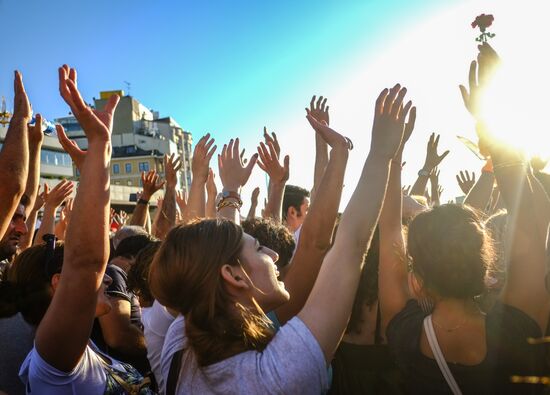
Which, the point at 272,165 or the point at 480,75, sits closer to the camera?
the point at 480,75

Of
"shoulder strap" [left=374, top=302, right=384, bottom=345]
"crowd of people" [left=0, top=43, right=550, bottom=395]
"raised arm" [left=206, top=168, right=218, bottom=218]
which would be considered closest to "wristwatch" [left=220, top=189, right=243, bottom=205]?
"raised arm" [left=206, top=168, right=218, bottom=218]

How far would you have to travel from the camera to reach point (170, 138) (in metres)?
87.3

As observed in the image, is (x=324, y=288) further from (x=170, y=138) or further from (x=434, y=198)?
(x=170, y=138)

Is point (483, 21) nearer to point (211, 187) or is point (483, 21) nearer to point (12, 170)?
point (12, 170)

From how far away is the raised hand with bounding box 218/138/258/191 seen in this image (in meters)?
3.57

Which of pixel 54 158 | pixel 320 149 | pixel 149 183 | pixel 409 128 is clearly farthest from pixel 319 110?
pixel 54 158

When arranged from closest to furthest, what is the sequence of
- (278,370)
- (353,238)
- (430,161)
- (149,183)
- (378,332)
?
(278,370), (353,238), (378,332), (430,161), (149,183)

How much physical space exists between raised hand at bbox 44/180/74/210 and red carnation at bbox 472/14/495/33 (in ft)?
15.8

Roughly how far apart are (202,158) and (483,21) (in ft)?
9.56

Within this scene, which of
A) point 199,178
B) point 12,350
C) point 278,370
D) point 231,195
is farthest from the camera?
point 199,178

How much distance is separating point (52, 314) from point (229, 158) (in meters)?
2.21

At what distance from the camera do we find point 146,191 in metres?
5.50

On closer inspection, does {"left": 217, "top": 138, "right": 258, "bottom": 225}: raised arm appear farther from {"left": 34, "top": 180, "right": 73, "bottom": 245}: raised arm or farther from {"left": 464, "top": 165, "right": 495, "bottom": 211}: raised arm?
{"left": 34, "top": 180, "right": 73, "bottom": 245}: raised arm

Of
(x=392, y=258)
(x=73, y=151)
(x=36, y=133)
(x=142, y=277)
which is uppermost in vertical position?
(x=36, y=133)
